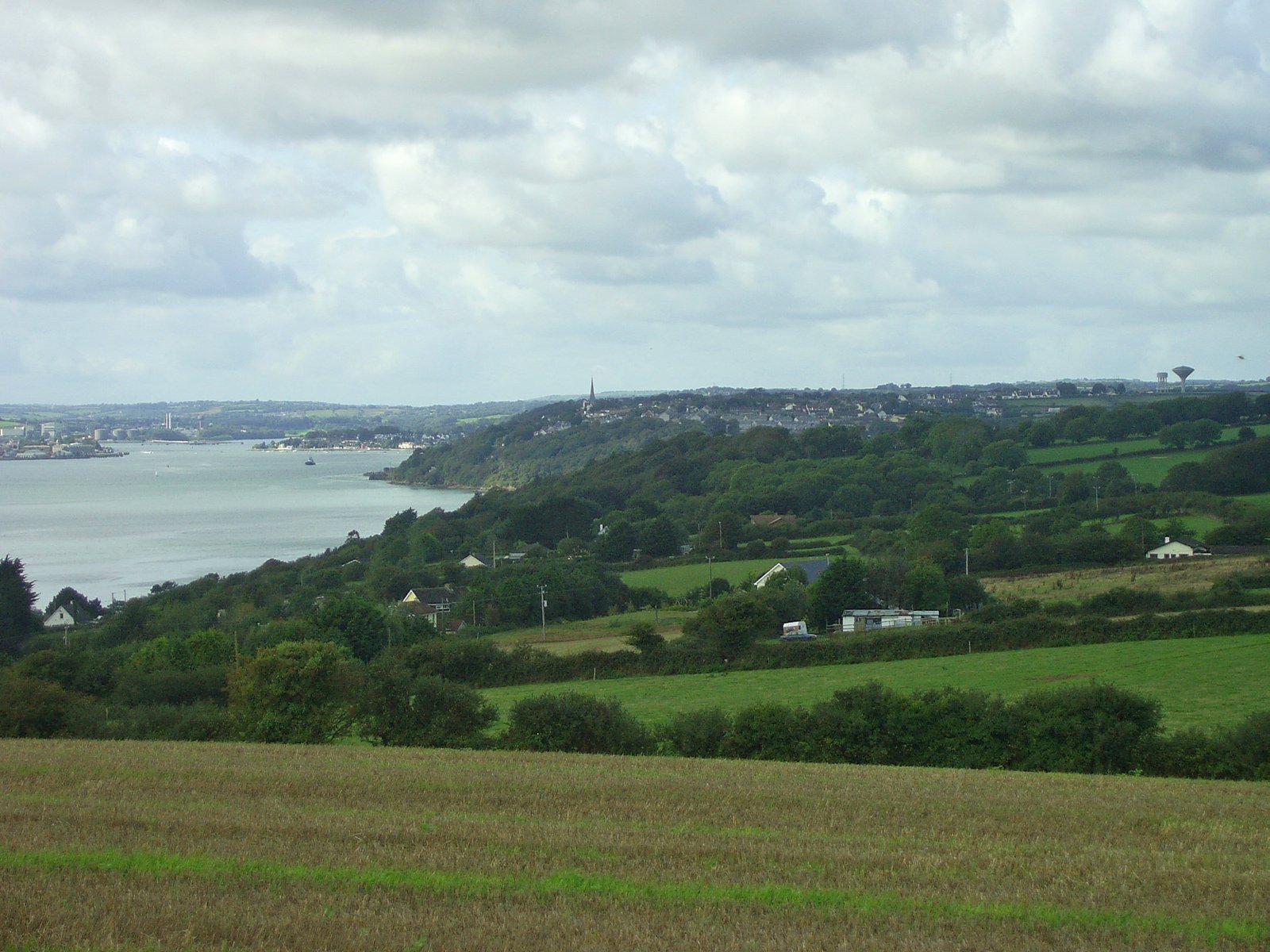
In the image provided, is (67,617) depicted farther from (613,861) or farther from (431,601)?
(613,861)

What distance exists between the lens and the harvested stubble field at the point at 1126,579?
1549 inches

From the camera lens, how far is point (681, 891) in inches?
316

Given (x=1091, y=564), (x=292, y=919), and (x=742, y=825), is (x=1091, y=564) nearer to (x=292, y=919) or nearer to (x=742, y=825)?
(x=742, y=825)

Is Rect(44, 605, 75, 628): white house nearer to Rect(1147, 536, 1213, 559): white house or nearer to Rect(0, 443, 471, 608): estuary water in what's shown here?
Rect(0, 443, 471, 608): estuary water

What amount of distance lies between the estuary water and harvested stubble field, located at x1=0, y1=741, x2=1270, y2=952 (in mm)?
55205

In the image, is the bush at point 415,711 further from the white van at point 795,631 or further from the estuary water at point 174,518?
the estuary water at point 174,518

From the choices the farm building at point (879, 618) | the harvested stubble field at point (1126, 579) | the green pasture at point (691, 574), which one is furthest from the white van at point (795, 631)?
the green pasture at point (691, 574)

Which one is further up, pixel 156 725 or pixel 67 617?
pixel 156 725

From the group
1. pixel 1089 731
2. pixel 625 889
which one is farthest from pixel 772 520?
pixel 625 889

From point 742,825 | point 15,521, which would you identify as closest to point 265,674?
point 742,825

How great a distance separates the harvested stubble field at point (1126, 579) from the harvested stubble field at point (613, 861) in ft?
89.1

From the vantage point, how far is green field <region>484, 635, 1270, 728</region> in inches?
1017

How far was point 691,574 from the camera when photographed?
56500 millimetres

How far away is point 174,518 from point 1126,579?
9295 centimetres
